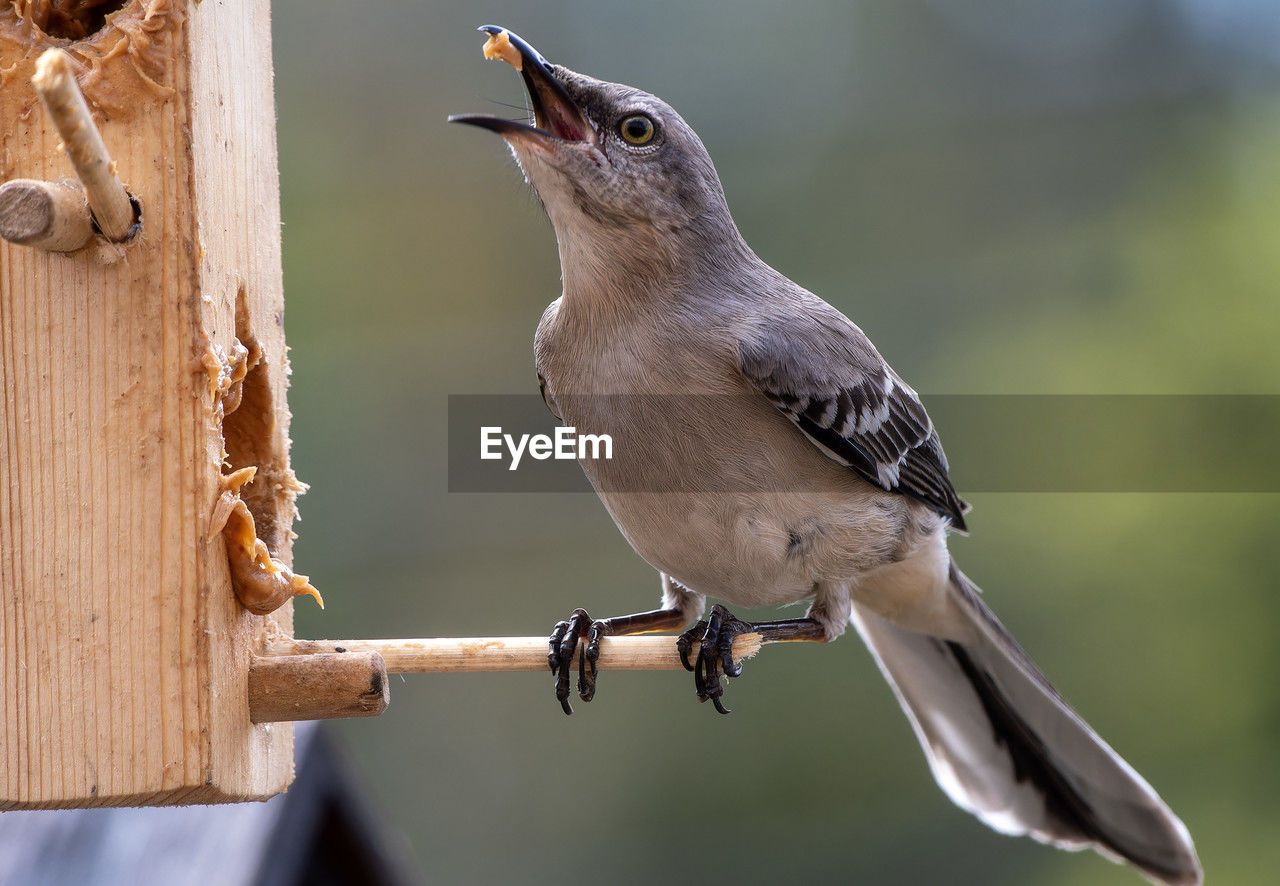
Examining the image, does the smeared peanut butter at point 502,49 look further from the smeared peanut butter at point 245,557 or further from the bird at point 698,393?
the smeared peanut butter at point 245,557

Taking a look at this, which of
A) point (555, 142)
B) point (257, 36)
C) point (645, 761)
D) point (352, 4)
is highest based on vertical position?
point (352, 4)

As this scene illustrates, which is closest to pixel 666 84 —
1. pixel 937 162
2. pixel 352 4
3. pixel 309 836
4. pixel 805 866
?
pixel 937 162

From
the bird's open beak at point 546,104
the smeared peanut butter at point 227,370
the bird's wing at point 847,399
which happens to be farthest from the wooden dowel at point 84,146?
the bird's wing at point 847,399

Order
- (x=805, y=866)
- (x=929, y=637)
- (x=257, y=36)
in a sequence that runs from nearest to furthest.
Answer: (x=257, y=36) < (x=929, y=637) < (x=805, y=866)

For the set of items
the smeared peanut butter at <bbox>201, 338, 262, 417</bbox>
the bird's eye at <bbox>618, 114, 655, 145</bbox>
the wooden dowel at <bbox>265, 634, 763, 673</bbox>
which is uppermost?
the bird's eye at <bbox>618, 114, 655, 145</bbox>

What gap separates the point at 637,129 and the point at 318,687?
1.40 m

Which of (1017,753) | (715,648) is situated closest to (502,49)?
(715,648)

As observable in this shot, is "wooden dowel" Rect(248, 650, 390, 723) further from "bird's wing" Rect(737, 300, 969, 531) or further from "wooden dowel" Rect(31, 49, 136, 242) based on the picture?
"bird's wing" Rect(737, 300, 969, 531)

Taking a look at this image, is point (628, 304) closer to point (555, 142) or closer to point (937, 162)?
point (555, 142)

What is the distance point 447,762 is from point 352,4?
4.10 meters

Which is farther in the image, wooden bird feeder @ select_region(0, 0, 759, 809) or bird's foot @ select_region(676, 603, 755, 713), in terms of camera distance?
bird's foot @ select_region(676, 603, 755, 713)

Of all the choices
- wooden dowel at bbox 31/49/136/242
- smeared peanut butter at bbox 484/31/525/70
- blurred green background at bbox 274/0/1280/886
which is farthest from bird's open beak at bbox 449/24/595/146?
blurred green background at bbox 274/0/1280/886

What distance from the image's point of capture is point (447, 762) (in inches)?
219

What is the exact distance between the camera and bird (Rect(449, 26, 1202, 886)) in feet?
8.41
